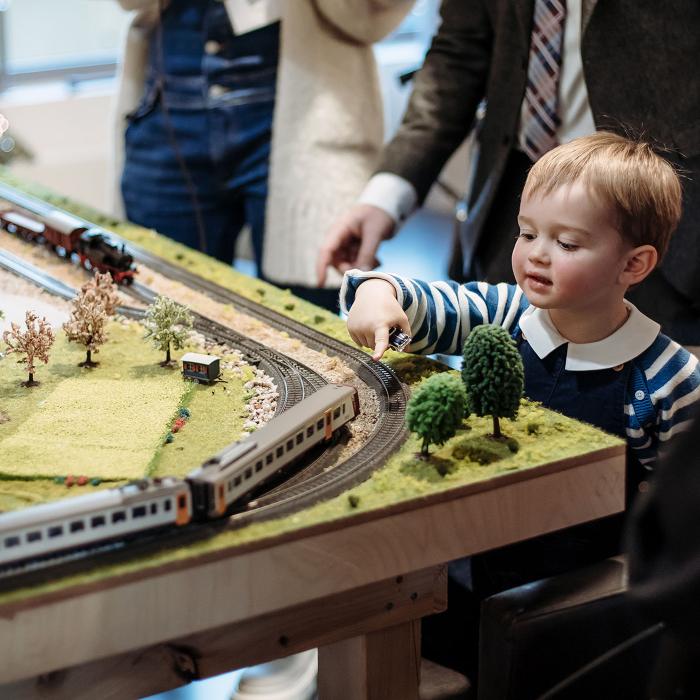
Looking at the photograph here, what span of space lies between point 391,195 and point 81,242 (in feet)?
2.44

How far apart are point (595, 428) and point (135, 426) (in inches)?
28.6

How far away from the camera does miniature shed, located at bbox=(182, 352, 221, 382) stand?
1873 mm

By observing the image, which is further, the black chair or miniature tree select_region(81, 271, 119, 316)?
miniature tree select_region(81, 271, 119, 316)

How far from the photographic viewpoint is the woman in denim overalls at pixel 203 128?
9.68ft

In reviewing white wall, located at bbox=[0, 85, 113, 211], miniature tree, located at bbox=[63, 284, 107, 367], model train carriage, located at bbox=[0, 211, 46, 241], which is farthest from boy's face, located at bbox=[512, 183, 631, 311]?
white wall, located at bbox=[0, 85, 113, 211]

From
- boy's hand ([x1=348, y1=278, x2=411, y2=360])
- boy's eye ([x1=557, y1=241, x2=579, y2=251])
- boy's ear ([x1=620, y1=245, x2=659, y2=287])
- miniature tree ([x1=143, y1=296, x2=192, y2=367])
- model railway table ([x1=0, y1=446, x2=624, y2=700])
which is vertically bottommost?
model railway table ([x1=0, y1=446, x2=624, y2=700])

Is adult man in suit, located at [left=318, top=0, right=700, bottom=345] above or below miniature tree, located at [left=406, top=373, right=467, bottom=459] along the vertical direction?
above

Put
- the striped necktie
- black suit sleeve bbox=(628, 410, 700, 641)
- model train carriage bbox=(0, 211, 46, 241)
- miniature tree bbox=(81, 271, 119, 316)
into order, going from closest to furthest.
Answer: black suit sleeve bbox=(628, 410, 700, 641)
miniature tree bbox=(81, 271, 119, 316)
the striped necktie
model train carriage bbox=(0, 211, 46, 241)

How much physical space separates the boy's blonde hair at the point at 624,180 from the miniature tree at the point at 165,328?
70 centimetres

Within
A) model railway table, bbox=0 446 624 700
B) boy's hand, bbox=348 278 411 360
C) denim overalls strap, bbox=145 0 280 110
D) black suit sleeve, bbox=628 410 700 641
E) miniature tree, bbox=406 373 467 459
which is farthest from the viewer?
denim overalls strap, bbox=145 0 280 110

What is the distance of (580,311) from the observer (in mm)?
1746

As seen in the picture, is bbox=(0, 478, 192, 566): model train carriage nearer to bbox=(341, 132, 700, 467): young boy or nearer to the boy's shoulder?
bbox=(341, 132, 700, 467): young boy

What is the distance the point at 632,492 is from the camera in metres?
1.83

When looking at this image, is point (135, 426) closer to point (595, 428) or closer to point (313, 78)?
point (595, 428)
